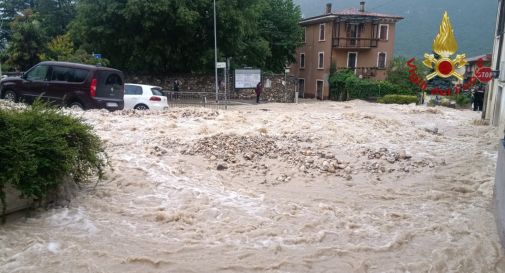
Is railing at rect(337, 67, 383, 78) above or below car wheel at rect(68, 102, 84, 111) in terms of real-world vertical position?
above

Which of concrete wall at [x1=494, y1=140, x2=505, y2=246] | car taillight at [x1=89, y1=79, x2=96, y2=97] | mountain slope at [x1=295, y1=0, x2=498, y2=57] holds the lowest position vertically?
concrete wall at [x1=494, y1=140, x2=505, y2=246]

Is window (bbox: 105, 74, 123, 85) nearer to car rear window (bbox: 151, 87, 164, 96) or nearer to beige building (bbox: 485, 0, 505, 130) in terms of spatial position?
car rear window (bbox: 151, 87, 164, 96)

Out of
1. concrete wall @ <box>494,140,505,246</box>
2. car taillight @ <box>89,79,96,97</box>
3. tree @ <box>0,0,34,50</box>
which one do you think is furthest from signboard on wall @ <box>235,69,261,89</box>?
concrete wall @ <box>494,140,505,246</box>

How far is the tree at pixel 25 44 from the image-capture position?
32.5 meters

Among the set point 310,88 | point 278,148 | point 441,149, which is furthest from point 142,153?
point 310,88

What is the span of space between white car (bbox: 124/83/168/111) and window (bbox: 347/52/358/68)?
33.4 meters

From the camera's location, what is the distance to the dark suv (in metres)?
14.5

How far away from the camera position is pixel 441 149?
42.1ft

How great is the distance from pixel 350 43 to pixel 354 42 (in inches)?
17.6

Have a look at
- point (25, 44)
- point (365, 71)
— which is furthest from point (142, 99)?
point (365, 71)

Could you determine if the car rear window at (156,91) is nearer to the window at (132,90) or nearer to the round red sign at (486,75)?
the window at (132,90)

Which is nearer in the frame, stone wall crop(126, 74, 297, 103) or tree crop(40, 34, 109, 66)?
tree crop(40, 34, 109, 66)

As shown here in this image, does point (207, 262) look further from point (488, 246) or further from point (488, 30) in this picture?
point (488, 30)

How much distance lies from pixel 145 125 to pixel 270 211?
7.87 metres
